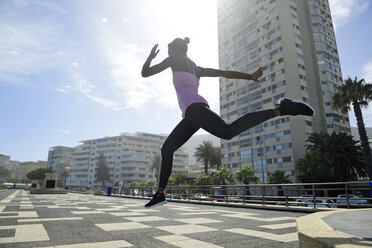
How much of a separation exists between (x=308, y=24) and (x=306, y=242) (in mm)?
62405

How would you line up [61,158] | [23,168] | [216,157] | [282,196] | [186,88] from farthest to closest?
[23,168], [61,158], [216,157], [282,196], [186,88]

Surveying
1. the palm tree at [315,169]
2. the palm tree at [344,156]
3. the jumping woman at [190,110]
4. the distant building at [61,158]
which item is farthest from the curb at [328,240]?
the distant building at [61,158]

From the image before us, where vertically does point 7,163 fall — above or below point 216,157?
above

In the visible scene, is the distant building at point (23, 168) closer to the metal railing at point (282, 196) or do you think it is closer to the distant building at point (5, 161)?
the distant building at point (5, 161)

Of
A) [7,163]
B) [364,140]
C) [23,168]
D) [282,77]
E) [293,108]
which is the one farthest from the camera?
[7,163]

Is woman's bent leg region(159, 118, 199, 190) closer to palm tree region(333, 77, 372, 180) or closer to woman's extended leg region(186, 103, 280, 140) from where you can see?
woman's extended leg region(186, 103, 280, 140)

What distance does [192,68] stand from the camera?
2.46 m

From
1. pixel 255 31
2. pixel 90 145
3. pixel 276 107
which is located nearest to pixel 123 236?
pixel 276 107

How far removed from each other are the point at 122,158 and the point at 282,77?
70.5 meters

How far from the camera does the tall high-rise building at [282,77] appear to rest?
4412cm

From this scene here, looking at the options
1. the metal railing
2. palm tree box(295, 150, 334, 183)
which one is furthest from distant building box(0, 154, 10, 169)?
palm tree box(295, 150, 334, 183)

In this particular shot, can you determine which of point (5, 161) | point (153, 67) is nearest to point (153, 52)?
point (153, 67)

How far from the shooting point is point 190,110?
7.05ft

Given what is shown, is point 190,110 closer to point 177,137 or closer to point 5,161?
point 177,137
